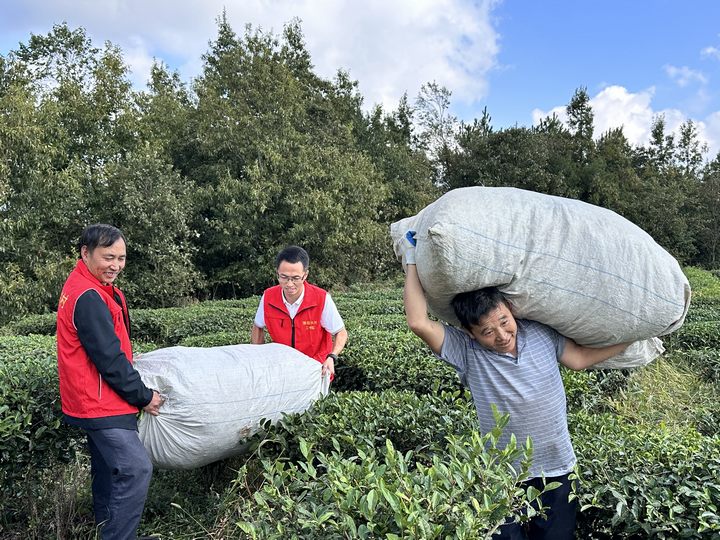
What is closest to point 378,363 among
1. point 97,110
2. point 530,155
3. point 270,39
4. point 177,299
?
point 177,299

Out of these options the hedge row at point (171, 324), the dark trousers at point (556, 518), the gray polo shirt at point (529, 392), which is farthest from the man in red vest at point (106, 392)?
the hedge row at point (171, 324)

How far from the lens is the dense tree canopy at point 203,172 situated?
13344 mm

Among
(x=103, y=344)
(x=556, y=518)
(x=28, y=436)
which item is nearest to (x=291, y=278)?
(x=103, y=344)

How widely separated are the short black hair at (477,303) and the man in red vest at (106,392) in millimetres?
1624

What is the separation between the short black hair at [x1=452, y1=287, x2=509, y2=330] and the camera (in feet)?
7.06

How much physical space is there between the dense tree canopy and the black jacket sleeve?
11507mm

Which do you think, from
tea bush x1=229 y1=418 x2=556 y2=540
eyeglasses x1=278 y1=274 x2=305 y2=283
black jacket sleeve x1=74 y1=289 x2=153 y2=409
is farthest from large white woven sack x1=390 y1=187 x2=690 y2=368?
eyeglasses x1=278 y1=274 x2=305 y2=283

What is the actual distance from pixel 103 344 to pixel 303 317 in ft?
4.73

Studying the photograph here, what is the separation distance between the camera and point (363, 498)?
61.4 inches

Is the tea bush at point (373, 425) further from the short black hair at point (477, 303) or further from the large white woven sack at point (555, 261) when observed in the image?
the large white woven sack at point (555, 261)

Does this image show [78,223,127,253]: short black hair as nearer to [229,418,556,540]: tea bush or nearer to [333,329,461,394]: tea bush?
[229,418,556,540]: tea bush

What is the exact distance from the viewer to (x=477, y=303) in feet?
7.12

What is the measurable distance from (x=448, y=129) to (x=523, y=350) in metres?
32.3

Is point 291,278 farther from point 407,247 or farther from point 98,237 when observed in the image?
point 407,247
